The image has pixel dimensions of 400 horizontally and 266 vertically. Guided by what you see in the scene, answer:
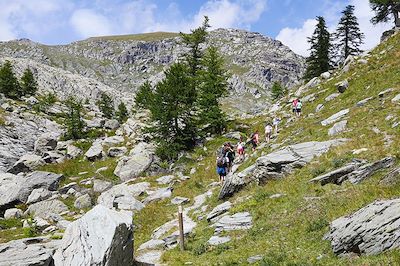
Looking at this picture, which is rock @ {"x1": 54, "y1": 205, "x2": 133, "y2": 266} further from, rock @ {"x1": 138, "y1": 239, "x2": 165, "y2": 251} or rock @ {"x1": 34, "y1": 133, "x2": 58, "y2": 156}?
rock @ {"x1": 34, "y1": 133, "x2": 58, "y2": 156}

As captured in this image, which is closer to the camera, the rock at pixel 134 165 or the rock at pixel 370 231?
the rock at pixel 370 231

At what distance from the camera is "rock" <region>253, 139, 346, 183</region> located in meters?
20.1

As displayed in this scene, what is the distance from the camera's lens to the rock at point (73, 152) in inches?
1785

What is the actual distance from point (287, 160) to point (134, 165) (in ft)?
65.7

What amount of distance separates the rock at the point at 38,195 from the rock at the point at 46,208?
1.90 m

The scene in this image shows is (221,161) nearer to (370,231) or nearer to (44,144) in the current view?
(370,231)

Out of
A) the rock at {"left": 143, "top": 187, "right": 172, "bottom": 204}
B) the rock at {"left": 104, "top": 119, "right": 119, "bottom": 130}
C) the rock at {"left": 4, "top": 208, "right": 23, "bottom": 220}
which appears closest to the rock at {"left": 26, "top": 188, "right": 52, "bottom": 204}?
the rock at {"left": 4, "top": 208, "right": 23, "bottom": 220}

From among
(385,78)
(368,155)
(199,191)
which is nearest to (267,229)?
(368,155)

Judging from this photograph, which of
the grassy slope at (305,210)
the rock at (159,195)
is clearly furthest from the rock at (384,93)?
the rock at (159,195)

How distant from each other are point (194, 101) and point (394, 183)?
101 ft

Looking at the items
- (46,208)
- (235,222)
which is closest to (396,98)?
(235,222)

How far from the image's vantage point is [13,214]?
27938mm

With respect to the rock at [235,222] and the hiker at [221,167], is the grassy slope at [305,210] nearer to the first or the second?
the rock at [235,222]

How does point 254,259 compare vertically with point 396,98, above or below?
below
